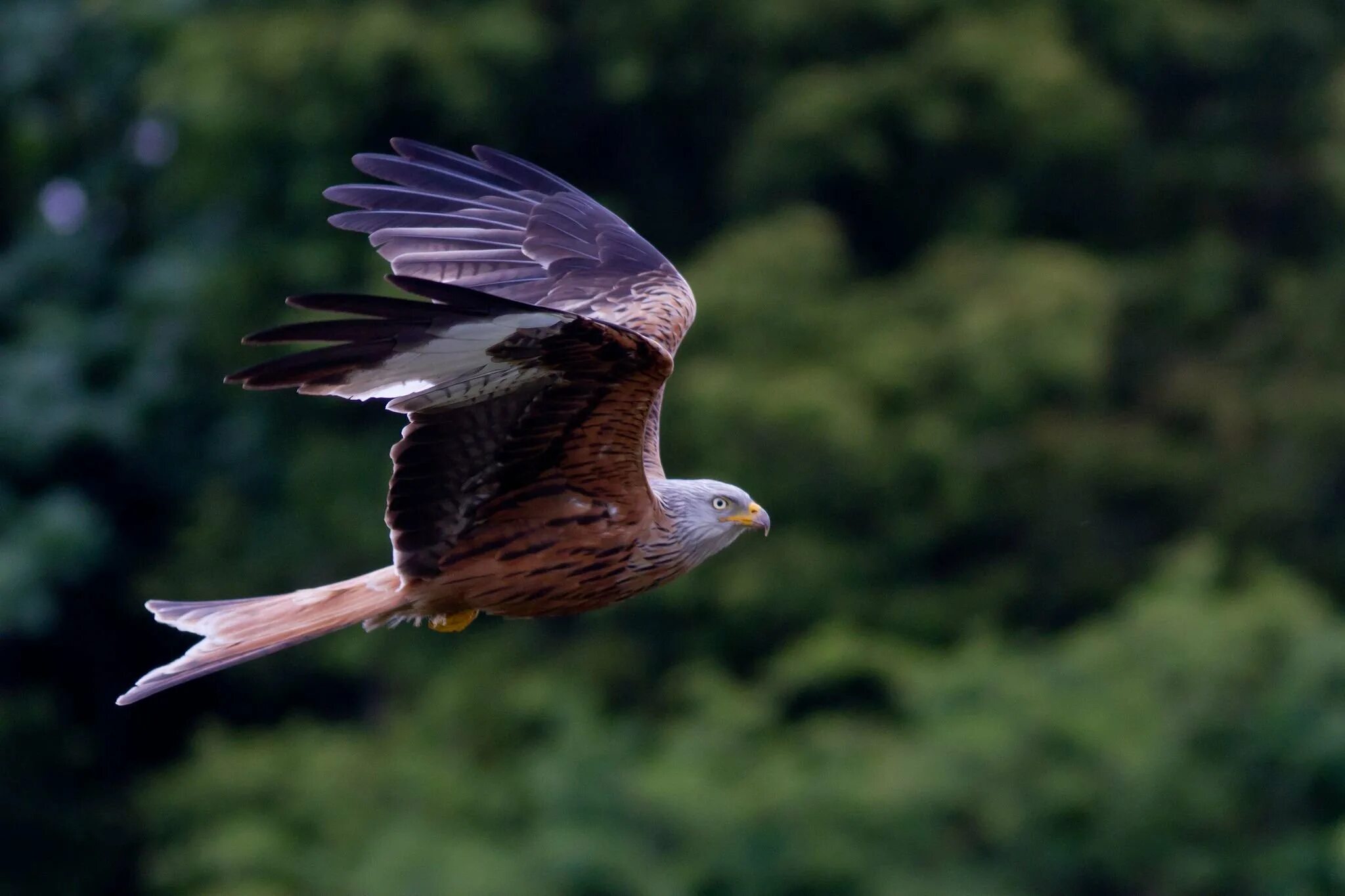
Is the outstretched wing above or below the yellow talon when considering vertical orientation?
above

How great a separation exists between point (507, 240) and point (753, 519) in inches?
56.9

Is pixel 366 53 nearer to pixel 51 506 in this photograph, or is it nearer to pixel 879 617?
pixel 51 506

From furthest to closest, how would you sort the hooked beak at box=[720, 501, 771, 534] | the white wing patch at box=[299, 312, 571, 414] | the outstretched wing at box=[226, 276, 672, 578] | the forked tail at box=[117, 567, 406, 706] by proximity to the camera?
the hooked beak at box=[720, 501, 771, 534]
the forked tail at box=[117, 567, 406, 706]
the white wing patch at box=[299, 312, 571, 414]
the outstretched wing at box=[226, 276, 672, 578]

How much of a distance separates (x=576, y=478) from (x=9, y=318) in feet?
34.9

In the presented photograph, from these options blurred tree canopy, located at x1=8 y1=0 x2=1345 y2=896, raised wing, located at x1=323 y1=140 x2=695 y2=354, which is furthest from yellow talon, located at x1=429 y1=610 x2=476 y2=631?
blurred tree canopy, located at x1=8 y1=0 x2=1345 y2=896

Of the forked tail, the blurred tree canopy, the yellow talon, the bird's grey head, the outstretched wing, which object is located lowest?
the blurred tree canopy

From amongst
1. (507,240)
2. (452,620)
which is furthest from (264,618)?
(507,240)

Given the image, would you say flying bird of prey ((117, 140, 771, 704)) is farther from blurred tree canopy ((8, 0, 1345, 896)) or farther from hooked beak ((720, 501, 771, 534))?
blurred tree canopy ((8, 0, 1345, 896))

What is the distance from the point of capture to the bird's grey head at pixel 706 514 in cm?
559

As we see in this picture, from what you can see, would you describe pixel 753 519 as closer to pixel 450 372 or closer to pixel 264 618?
pixel 450 372

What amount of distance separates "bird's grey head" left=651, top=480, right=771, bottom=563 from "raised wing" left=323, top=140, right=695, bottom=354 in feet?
1.92

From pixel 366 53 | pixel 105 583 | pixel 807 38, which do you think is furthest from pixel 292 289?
pixel 807 38

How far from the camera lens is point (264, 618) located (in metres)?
5.43

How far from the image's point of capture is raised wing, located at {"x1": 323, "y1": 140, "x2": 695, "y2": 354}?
6270 mm
